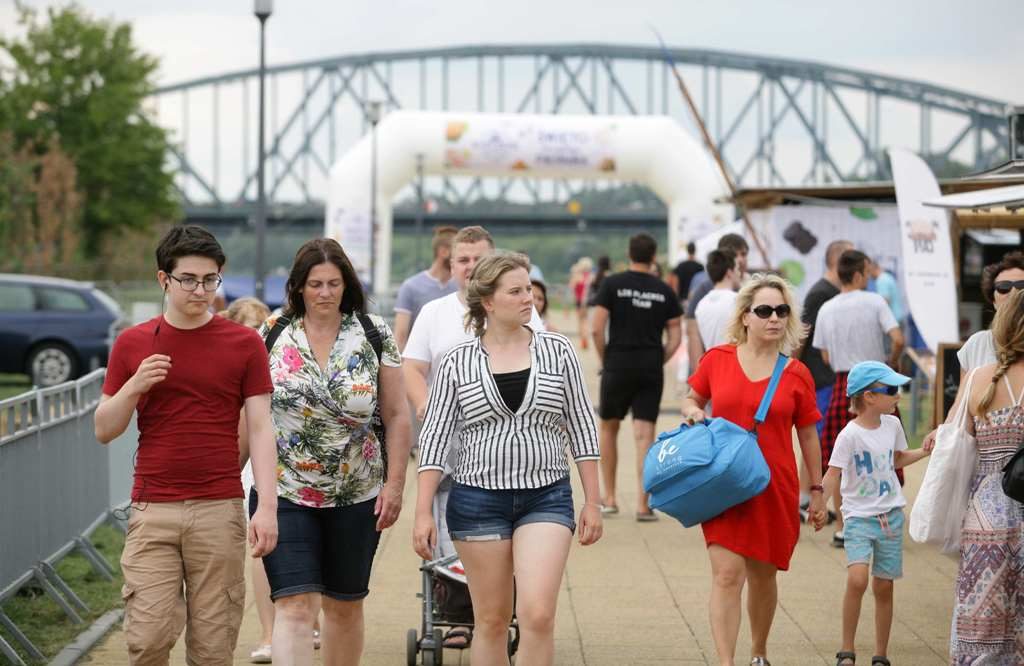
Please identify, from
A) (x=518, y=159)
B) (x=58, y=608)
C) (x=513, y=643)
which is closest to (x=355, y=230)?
(x=518, y=159)

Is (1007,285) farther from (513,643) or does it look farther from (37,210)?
(37,210)

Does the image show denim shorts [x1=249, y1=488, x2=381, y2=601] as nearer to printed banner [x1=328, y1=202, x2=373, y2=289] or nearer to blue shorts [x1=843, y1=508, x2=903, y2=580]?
blue shorts [x1=843, y1=508, x2=903, y2=580]

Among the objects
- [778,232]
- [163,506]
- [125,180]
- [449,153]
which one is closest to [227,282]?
[125,180]

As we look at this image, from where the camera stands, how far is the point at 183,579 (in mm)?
4891

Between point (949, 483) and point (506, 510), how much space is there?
4.98 ft

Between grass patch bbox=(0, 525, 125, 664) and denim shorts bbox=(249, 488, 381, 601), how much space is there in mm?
1996

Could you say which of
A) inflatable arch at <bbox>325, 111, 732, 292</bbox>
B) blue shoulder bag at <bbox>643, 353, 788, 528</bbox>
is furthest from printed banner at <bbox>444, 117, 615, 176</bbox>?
blue shoulder bag at <bbox>643, 353, 788, 528</bbox>

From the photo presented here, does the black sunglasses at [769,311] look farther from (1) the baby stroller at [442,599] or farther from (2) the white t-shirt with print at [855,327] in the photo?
(2) the white t-shirt with print at [855,327]

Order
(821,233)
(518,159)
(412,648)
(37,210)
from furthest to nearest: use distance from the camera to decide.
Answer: (37,210)
(518,159)
(821,233)
(412,648)

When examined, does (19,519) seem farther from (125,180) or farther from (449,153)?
(125,180)

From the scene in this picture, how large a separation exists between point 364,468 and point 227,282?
38.6 metres

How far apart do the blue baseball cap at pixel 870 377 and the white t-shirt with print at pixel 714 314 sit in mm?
3647

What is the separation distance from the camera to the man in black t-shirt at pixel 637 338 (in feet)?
35.1

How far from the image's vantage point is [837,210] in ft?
61.8
